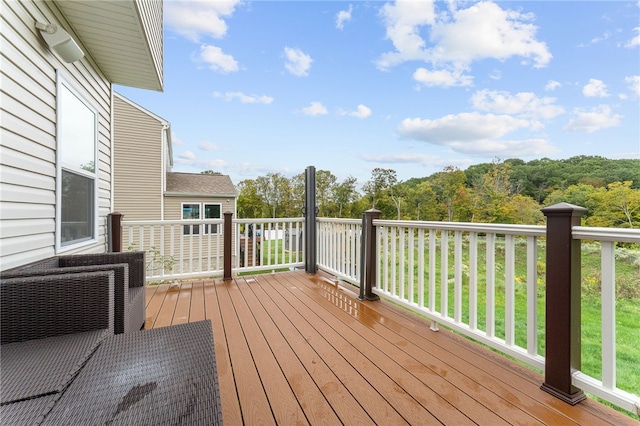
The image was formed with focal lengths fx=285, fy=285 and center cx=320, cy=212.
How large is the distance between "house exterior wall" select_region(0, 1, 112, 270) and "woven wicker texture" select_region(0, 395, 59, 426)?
48.3 inches

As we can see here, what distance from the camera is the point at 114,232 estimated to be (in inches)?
144

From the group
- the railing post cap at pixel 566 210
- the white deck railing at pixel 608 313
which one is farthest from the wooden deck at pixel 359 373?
the railing post cap at pixel 566 210

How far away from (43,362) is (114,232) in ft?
Answer: 9.50

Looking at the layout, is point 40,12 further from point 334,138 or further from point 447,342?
point 334,138

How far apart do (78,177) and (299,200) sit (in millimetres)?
12433

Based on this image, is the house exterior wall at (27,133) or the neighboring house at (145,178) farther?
the neighboring house at (145,178)

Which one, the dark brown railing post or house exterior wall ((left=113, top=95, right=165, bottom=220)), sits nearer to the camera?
the dark brown railing post

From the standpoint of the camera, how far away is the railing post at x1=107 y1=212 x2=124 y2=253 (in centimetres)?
367

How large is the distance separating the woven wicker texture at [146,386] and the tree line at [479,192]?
5.37m

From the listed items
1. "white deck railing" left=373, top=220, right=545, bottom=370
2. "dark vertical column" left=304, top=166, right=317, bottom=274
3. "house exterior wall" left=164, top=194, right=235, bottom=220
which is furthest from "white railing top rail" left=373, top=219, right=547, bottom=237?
"house exterior wall" left=164, top=194, right=235, bottom=220

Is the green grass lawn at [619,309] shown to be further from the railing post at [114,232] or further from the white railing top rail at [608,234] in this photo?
the railing post at [114,232]

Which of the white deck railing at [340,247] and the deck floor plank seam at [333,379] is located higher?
the white deck railing at [340,247]

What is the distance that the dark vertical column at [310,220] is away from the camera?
15.0 ft

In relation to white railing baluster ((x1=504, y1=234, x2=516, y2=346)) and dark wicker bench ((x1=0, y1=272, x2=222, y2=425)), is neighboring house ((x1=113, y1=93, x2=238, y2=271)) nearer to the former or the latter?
dark wicker bench ((x1=0, y1=272, x2=222, y2=425))
